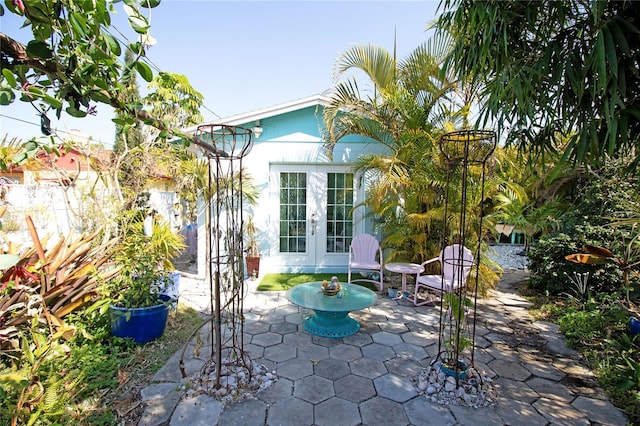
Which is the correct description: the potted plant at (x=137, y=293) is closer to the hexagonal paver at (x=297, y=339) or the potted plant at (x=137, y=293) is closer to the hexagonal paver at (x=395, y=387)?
the hexagonal paver at (x=297, y=339)

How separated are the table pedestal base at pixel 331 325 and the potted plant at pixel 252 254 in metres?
2.34

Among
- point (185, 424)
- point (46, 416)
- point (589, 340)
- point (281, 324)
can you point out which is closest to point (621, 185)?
point (589, 340)

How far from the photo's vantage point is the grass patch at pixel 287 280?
5.55 metres

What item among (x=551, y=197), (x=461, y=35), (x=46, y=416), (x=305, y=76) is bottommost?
(x=46, y=416)

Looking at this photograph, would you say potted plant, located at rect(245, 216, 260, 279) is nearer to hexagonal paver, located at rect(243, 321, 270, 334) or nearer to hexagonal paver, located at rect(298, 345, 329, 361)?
hexagonal paver, located at rect(243, 321, 270, 334)

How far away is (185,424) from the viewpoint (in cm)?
225

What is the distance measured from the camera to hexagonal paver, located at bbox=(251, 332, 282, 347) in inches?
138

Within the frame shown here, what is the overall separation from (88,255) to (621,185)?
6.92 metres

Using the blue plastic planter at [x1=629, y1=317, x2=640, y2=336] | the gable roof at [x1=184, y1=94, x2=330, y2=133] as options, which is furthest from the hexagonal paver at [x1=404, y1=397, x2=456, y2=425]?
the gable roof at [x1=184, y1=94, x2=330, y2=133]

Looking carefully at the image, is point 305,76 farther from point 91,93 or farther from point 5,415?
point 5,415

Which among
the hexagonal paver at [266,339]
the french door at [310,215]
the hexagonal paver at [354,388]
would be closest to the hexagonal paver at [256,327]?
the hexagonal paver at [266,339]

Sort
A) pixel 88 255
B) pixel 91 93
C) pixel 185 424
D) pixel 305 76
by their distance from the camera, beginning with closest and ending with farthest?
pixel 91 93 < pixel 185 424 < pixel 88 255 < pixel 305 76

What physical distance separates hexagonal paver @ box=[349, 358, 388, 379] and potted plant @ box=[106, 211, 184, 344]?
6.87 feet

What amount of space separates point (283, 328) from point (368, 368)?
1289 millimetres
